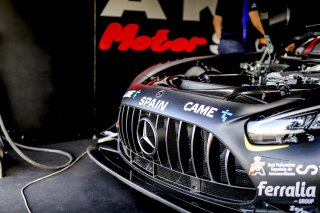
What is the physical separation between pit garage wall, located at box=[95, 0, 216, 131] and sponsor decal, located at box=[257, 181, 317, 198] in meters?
2.73

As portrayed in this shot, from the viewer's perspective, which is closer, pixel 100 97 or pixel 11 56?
pixel 11 56

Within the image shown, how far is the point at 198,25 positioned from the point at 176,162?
10.0 feet

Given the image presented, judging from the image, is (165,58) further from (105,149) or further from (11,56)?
(105,149)

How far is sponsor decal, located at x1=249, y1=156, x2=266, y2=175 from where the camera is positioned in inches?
68.0

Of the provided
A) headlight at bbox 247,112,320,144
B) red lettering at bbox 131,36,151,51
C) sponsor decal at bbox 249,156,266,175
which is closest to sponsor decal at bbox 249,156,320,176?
sponsor decal at bbox 249,156,266,175

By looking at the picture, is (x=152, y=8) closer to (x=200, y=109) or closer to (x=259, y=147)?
(x=200, y=109)

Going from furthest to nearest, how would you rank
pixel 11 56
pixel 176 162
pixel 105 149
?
pixel 11 56, pixel 105 149, pixel 176 162

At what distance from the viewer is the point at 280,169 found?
1.70 meters

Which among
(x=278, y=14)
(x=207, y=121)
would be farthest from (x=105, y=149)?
(x=278, y=14)

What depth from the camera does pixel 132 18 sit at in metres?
4.27

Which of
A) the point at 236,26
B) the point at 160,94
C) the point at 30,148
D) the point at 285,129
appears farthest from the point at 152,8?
the point at 285,129

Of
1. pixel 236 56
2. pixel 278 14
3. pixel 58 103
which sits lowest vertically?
pixel 58 103

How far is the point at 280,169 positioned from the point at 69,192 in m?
1.57

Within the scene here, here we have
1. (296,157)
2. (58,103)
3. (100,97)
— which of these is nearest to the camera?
(296,157)
